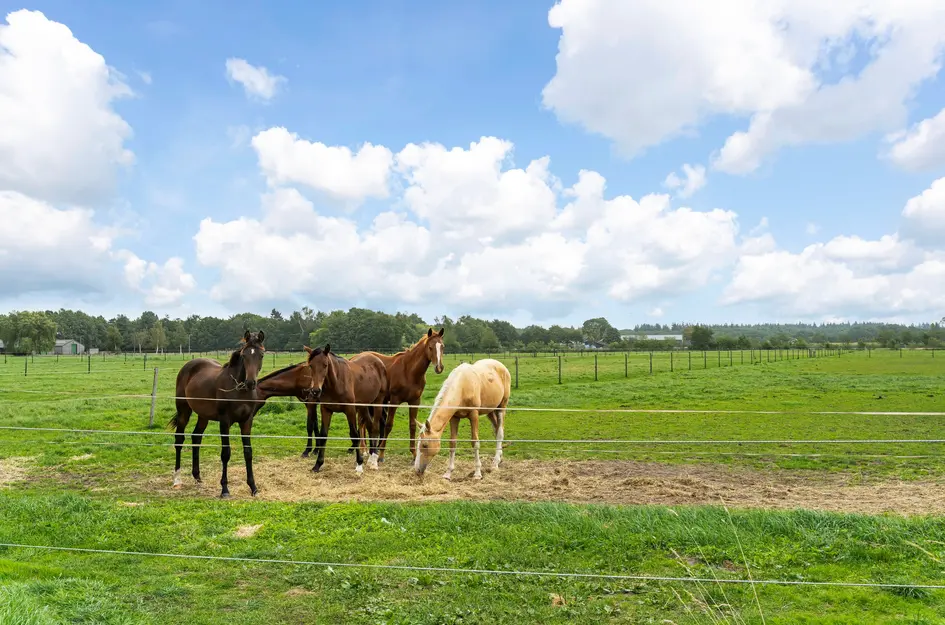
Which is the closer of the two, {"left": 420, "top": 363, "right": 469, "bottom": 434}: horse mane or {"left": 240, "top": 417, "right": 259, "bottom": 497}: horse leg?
{"left": 240, "top": 417, "right": 259, "bottom": 497}: horse leg

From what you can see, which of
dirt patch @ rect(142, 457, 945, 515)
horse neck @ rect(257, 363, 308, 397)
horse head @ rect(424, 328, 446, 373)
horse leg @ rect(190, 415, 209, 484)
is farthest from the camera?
Answer: horse head @ rect(424, 328, 446, 373)

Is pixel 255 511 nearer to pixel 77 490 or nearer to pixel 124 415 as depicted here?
pixel 77 490

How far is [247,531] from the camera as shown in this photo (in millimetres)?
5879

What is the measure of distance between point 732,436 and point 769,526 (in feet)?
24.7

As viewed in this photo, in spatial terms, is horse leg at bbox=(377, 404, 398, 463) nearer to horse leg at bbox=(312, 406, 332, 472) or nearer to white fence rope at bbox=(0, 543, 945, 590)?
horse leg at bbox=(312, 406, 332, 472)

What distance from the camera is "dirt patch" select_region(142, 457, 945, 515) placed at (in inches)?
283

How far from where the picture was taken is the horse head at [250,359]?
25.0 feet

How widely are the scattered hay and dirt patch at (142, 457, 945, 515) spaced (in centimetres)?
133

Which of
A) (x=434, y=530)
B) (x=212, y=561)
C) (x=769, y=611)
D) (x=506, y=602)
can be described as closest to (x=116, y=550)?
(x=212, y=561)

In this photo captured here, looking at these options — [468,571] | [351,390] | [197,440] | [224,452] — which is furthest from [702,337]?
[468,571]

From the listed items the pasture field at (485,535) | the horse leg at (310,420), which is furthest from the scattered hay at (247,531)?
the horse leg at (310,420)

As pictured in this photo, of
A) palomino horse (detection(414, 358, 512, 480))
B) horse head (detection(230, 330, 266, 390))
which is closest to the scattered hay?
horse head (detection(230, 330, 266, 390))

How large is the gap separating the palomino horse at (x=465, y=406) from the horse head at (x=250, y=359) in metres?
2.56

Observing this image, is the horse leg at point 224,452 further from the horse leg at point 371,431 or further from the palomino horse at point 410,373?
the palomino horse at point 410,373
